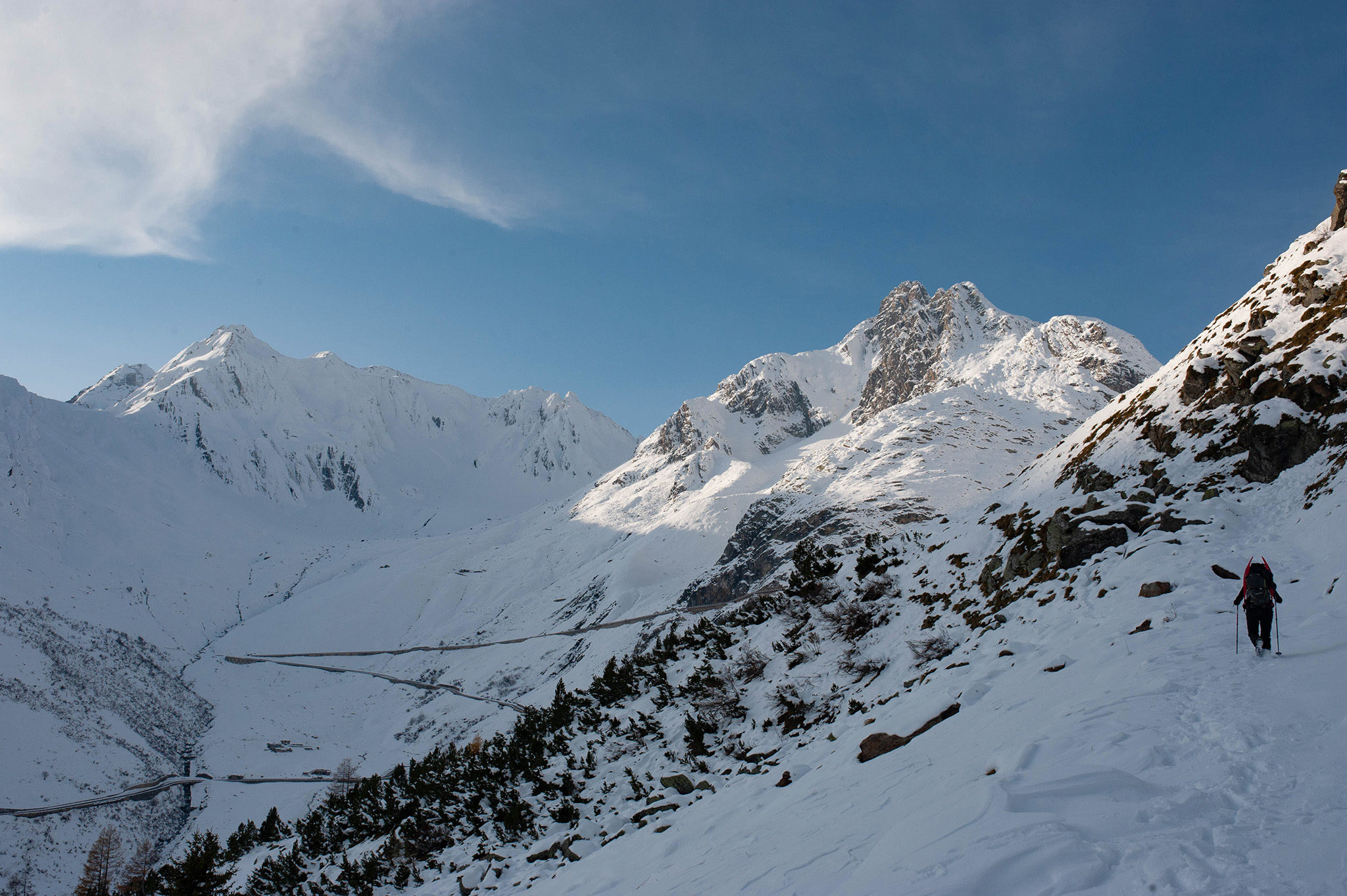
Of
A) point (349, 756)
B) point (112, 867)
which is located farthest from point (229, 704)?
point (112, 867)

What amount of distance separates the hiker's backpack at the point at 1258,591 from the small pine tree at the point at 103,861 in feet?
164

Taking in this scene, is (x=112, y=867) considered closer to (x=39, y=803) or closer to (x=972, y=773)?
(x=39, y=803)

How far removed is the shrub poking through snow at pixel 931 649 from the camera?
13273 mm

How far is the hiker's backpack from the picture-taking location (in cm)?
771

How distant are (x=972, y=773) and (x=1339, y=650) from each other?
15.1ft

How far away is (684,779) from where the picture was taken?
12.0 meters

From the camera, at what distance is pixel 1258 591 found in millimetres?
7766

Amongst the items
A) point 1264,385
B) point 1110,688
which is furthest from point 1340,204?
point 1110,688

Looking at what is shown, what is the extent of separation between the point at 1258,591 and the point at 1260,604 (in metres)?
0.17

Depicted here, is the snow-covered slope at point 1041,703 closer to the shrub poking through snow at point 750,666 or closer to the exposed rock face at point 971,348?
the shrub poking through snow at point 750,666

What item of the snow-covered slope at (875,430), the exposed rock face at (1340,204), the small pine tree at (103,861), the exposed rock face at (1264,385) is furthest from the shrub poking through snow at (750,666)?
the snow-covered slope at (875,430)

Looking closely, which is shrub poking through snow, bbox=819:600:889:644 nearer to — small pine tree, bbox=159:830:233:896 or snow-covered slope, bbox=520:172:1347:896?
snow-covered slope, bbox=520:172:1347:896

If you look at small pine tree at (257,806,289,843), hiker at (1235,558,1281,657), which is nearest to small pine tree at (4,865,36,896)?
small pine tree at (257,806,289,843)

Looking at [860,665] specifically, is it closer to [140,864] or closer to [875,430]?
[140,864]
